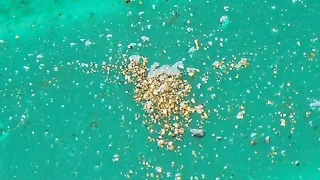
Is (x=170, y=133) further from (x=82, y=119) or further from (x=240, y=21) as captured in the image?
(x=240, y=21)

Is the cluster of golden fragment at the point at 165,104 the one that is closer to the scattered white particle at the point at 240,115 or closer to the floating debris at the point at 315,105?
the scattered white particle at the point at 240,115

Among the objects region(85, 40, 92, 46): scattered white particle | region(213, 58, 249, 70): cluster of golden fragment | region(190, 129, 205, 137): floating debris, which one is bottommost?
region(190, 129, 205, 137): floating debris

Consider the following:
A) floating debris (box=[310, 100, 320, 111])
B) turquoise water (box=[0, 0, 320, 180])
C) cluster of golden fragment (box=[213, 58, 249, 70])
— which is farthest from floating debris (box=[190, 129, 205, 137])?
floating debris (box=[310, 100, 320, 111])

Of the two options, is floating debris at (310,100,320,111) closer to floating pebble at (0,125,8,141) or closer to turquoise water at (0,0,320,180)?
turquoise water at (0,0,320,180)

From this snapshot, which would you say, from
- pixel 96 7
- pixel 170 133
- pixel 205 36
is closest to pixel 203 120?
pixel 170 133

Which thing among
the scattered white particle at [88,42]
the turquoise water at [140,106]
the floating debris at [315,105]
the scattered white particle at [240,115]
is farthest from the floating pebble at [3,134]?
the floating debris at [315,105]

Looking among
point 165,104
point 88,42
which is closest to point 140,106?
point 165,104

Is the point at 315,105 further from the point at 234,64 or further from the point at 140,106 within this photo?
the point at 140,106
